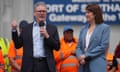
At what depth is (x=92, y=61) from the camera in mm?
6098

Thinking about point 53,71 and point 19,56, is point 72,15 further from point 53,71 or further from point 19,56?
point 53,71

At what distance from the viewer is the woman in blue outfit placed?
606cm

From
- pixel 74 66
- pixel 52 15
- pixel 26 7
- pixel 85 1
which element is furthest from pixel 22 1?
pixel 74 66

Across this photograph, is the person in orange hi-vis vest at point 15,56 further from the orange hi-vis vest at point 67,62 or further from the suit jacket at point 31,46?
the suit jacket at point 31,46

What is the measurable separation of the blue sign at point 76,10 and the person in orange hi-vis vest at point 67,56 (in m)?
1.99

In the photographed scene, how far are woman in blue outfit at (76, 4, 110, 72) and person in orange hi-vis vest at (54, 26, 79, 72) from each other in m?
0.81

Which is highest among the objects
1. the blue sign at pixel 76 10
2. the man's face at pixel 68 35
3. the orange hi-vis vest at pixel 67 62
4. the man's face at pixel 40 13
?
the man's face at pixel 40 13

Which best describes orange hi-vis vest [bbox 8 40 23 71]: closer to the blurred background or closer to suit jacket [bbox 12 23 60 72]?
suit jacket [bbox 12 23 60 72]

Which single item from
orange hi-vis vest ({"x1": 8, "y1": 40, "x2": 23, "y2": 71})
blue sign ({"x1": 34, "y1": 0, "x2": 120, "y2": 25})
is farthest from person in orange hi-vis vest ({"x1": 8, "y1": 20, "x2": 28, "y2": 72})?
blue sign ({"x1": 34, "y1": 0, "x2": 120, "y2": 25})

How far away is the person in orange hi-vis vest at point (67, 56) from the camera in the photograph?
7035 millimetres

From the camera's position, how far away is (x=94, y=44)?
6074 millimetres

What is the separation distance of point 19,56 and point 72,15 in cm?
223

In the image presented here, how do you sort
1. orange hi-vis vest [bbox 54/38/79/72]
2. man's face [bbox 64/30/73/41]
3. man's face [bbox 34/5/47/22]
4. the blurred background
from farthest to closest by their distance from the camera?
the blurred background < man's face [bbox 64/30/73/41] < orange hi-vis vest [bbox 54/38/79/72] < man's face [bbox 34/5/47/22]

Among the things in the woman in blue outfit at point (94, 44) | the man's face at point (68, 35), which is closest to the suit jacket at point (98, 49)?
the woman in blue outfit at point (94, 44)
